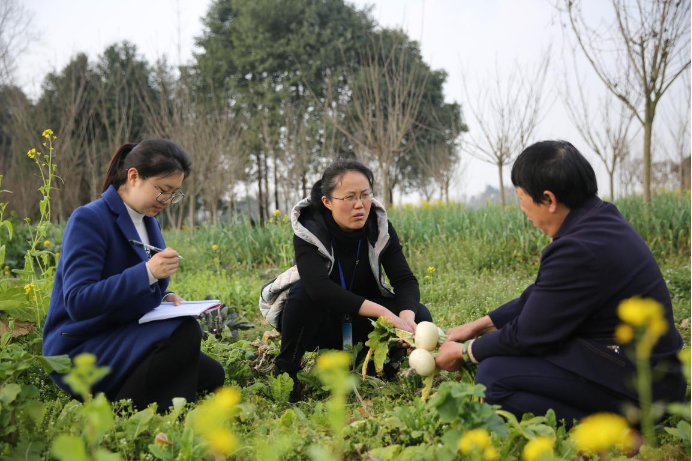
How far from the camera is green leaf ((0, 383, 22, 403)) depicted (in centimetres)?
158

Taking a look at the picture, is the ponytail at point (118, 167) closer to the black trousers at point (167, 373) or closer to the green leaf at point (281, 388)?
the black trousers at point (167, 373)

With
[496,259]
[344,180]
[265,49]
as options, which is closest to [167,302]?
[344,180]

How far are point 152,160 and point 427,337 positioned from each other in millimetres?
1443

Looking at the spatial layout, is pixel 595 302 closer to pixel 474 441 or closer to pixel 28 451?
pixel 474 441

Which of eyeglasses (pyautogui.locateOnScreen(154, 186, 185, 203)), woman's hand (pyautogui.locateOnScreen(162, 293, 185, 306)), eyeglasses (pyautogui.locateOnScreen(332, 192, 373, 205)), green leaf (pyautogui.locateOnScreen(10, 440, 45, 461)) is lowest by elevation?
green leaf (pyautogui.locateOnScreen(10, 440, 45, 461))

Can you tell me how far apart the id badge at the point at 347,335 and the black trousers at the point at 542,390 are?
924 millimetres

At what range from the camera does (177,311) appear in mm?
2295

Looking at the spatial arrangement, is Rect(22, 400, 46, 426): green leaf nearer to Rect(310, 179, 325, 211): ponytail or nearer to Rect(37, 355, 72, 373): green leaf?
Rect(37, 355, 72, 373): green leaf

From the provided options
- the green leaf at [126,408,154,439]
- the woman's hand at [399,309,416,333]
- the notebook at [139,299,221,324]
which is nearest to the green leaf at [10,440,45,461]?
the green leaf at [126,408,154,439]

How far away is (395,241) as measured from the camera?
2.98m

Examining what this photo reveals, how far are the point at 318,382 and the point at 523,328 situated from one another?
1.18 metres

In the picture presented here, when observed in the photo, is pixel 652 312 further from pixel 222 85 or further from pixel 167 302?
pixel 222 85

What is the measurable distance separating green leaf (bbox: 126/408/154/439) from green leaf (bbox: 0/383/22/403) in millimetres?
372

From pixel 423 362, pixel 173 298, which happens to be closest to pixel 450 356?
pixel 423 362
